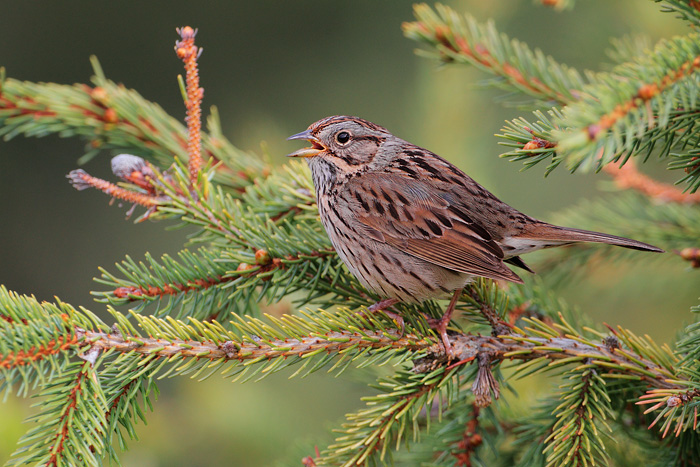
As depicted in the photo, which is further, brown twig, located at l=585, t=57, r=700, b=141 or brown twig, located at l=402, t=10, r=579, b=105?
brown twig, located at l=402, t=10, r=579, b=105

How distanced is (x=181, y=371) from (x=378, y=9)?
516 centimetres

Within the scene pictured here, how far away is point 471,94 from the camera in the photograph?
3428 millimetres

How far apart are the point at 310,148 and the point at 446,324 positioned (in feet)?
3.49

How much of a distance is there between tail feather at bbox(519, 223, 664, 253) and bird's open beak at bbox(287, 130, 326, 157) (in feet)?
2.92

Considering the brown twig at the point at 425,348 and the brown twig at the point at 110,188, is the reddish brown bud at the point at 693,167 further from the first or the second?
the brown twig at the point at 110,188

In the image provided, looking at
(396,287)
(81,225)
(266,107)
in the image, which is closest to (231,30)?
(266,107)

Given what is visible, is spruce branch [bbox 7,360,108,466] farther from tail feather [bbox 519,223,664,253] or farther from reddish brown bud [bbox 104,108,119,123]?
tail feather [bbox 519,223,664,253]

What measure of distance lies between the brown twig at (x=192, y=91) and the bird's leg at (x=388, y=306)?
0.71 meters

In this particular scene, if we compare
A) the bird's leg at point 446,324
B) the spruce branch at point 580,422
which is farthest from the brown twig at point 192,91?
the spruce branch at point 580,422

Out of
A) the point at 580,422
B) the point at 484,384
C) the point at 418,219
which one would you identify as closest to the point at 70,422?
the point at 484,384

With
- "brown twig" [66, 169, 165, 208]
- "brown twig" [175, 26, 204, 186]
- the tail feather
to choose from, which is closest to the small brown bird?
the tail feather

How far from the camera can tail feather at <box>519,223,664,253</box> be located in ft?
7.37

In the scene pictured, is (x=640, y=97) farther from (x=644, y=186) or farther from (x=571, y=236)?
(x=644, y=186)

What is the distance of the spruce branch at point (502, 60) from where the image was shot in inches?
97.0
